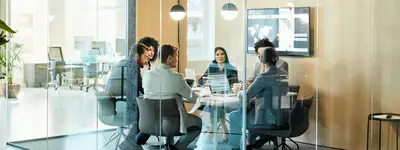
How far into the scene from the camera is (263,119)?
5.65m

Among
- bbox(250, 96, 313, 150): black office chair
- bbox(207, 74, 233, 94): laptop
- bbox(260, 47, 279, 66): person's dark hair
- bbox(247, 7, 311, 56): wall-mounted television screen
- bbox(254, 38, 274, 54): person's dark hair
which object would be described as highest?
bbox(247, 7, 311, 56): wall-mounted television screen

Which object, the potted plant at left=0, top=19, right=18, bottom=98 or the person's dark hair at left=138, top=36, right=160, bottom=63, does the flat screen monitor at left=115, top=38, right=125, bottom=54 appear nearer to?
the person's dark hair at left=138, top=36, right=160, bottom=63

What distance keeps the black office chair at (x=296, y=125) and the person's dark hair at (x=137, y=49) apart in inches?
66.3

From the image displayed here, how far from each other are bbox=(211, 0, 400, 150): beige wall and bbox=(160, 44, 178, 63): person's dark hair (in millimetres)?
633

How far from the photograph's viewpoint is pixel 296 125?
5773 millimetres

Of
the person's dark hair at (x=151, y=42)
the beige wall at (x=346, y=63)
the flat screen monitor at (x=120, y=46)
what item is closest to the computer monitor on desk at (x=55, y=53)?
the flat screen monitor at (x=120, y=46)

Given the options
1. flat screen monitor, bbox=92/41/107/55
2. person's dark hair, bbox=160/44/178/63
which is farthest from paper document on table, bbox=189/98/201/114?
flat screen monitor, bbox=92/41/107/55

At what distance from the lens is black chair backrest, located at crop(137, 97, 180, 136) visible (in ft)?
18.5

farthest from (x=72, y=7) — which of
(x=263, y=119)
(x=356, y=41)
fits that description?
(x=356, y=41)

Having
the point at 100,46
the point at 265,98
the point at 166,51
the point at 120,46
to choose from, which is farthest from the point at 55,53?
the point at 265,98

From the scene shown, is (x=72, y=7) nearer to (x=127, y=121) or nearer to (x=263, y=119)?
(x=127, y=121)

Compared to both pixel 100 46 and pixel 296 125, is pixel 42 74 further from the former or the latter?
pixel 296 125

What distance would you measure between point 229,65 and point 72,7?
2.55 meters

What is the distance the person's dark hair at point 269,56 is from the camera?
5714mm
